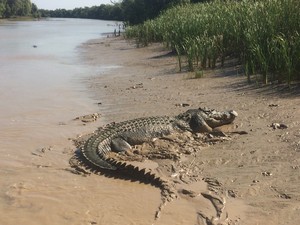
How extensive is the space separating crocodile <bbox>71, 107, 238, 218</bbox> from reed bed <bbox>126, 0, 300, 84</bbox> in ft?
7.38

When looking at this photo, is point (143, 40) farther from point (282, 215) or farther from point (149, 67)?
point (282, 215)

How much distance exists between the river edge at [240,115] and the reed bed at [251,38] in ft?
1.64

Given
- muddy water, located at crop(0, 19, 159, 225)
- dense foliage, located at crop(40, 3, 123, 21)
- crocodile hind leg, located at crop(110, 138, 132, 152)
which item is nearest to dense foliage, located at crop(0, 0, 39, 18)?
dense foliage, located at crop(40, 3, 123, 21)

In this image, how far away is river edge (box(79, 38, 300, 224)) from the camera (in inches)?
153

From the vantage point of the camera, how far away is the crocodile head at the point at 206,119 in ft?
21.2

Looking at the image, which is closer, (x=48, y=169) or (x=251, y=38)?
(x=48, y=169)

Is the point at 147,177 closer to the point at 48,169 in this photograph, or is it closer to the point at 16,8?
the point at 48,169

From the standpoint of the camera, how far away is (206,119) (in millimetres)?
6555

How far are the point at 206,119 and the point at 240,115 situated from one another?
2.50 ft

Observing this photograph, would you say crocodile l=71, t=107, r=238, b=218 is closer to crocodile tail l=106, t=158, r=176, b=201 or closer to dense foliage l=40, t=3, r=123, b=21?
A: crocodile tail l=106, t=158, r=176, b=201

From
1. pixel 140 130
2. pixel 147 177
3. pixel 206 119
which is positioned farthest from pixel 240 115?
pixel 147 177

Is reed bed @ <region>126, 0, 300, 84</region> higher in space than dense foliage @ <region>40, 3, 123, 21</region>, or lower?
lower

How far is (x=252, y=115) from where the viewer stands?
6.85 m

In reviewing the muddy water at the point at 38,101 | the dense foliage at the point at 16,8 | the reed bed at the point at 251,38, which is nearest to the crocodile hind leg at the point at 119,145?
the muddy water at the point at 38,101
